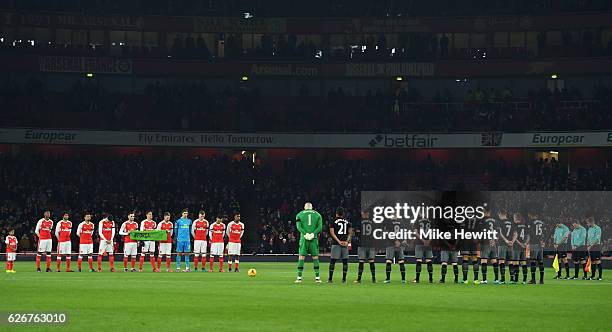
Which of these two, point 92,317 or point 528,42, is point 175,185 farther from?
point 92,317

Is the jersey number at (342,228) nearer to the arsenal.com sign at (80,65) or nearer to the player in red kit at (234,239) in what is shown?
the player in red kit at (234,239)

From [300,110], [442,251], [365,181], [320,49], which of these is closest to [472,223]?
[442,251]

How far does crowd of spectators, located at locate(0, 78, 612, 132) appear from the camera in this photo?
69.6 meters

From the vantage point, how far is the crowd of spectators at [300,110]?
69.6 meters

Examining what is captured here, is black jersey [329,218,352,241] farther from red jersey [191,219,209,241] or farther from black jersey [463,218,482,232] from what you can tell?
red jersey [191,219,209,241]

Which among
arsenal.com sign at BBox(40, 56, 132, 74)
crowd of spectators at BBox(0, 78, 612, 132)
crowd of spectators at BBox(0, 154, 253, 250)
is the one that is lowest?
crowd of spectators at BBox(0, 154, 253, 250)

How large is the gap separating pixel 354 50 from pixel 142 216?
20029 millimetres

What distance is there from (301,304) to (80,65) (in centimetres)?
4910

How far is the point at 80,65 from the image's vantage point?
72.1 metres

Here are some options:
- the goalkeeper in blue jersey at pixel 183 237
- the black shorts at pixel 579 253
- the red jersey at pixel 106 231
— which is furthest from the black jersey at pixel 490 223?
the red jersey at pixel 106 231

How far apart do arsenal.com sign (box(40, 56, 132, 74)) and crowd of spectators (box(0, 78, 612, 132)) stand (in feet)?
3.82

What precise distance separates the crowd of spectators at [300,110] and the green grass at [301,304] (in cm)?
3340

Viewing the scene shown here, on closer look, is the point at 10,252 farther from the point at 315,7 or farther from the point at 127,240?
the point at 315,7

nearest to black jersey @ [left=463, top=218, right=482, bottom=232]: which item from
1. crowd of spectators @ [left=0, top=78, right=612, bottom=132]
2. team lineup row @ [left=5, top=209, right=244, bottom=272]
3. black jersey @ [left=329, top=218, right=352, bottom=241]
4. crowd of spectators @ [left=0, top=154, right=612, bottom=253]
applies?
black jersey @ [left=329, top=218, right=352, bottom=241]
